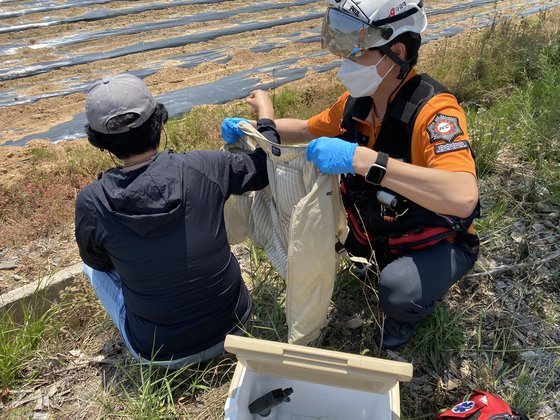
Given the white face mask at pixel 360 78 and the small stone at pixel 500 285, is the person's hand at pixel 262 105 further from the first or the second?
the small stone at pixel 500 285

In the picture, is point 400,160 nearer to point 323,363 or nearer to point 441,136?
point 441,136

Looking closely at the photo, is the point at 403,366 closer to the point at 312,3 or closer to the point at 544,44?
the point at 544,44

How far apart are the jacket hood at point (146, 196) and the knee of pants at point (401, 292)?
920mm

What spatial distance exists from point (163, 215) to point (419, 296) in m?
1.10

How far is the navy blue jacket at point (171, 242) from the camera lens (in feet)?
6.15

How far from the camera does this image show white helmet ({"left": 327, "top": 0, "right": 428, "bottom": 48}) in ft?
6.57

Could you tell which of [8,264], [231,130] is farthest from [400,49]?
[8,264]

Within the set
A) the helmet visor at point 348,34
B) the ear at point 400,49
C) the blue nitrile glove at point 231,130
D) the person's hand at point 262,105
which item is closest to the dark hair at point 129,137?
the blue nitrile glove at point 231,130

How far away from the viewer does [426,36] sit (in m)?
8.45

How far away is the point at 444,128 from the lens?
76.0 inches

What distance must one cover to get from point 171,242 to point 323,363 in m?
0.80

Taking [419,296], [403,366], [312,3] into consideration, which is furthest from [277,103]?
[312,3]

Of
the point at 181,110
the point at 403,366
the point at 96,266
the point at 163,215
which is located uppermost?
the point at 163,215

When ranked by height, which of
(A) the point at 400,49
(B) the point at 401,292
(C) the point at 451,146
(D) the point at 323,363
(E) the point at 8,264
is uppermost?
(A) the point at 400,49
